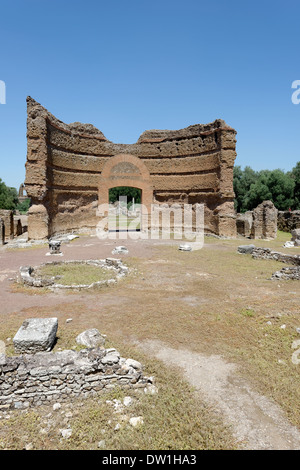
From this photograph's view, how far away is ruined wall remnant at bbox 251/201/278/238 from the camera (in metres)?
18.0

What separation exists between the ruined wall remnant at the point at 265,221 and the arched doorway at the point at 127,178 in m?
8.56

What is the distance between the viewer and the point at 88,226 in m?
21.5

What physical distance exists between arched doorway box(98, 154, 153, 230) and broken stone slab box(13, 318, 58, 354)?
1785 cm

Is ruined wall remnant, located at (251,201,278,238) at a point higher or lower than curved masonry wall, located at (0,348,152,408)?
higher

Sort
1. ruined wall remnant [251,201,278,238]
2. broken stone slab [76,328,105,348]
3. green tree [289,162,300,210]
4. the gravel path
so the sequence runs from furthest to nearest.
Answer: green tree [289,162,300,210] < ruined wall remnant [251,201,278,238] < broken stone slab [76,328,105,348] < the gravel path

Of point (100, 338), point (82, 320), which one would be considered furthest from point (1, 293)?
point (100, 338)

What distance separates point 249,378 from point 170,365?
1.09 metres

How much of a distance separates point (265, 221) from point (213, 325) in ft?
47.9

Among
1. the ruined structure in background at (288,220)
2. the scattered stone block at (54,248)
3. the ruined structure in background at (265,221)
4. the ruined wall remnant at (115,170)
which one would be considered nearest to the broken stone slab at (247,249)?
the ruined structure in background at (265,221)

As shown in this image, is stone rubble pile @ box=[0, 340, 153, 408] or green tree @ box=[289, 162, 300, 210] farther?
green tree @ box=[289, 162, 300, 210]

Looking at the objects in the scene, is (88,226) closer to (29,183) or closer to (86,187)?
(86,187)

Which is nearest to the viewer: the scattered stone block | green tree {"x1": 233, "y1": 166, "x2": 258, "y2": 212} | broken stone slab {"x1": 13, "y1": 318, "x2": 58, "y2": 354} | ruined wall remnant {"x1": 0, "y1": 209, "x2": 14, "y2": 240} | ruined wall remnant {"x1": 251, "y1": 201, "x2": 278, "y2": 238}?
broken stone slab {"x1": 13, "y1": 318, "x2": 58, "y2": 354}

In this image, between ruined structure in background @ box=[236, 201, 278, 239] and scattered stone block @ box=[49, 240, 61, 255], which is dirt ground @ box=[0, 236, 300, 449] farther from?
ruined structure in background @ box=[236, 201, 278, 239]

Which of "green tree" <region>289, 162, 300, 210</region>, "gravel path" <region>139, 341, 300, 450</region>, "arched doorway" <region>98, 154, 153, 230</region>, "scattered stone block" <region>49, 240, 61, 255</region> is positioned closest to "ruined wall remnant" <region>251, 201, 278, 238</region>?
"arched doorway" <region>98, 154, 153, 230</region>
